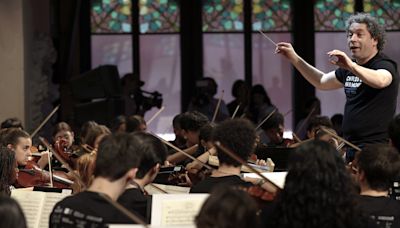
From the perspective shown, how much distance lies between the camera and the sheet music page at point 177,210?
442 centimetres

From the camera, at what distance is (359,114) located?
5.72 meters

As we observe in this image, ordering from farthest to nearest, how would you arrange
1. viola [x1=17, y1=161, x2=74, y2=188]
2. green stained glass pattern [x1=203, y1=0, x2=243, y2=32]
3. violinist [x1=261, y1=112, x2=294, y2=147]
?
green stained glass pattern [x1=203, y1=0, x2=243, y2=32]
violinist [x1=261, y1=112, x2=294, y2=147]
viola [x1=17, y1=161, x2=74, y2=188]

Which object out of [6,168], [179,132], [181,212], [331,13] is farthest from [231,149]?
[331,13]

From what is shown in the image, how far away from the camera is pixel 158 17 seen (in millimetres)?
13789

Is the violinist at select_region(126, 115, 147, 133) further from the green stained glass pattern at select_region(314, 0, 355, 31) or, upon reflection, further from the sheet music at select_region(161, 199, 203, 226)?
the green stained glass pattern at select_region(314, 0, 355, 31)

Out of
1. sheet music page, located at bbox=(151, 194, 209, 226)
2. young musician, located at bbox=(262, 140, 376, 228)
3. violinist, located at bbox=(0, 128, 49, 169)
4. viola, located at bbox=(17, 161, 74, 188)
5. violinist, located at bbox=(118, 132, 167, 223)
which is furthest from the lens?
violinist, located at bbox=(0, 128, 49, 169)

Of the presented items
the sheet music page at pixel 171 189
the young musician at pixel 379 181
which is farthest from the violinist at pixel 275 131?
the young musician at pixel 379 181

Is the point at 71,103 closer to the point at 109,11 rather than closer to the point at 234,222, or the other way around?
the point at 109,11

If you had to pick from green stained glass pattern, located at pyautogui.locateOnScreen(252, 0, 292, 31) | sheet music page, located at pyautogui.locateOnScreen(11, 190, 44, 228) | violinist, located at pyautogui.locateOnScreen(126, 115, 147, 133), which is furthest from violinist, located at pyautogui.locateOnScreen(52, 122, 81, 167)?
green stained glass pattern, located at pyautogui.locateOnScreen(252, 0, 292, 31)

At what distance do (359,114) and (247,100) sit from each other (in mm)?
6284

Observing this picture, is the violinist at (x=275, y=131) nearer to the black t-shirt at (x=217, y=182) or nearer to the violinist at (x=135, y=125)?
the violinist at (x=135, y=125)

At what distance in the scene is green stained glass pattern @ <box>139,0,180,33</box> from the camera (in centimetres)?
1378

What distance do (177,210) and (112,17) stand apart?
957 centimetres

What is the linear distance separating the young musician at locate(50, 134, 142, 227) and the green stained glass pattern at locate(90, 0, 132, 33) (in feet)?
31.8
